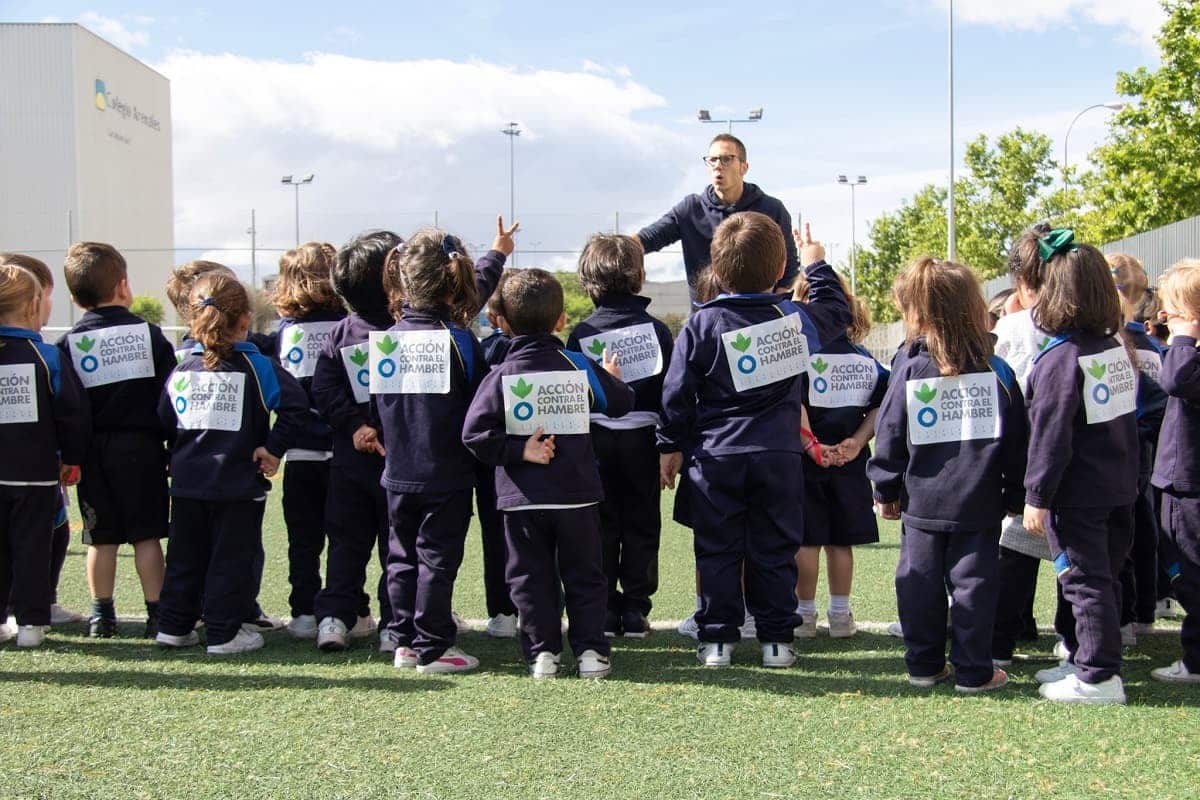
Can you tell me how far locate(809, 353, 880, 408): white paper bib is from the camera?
211 inches

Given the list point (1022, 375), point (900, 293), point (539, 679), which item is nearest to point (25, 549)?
point (539, 679)

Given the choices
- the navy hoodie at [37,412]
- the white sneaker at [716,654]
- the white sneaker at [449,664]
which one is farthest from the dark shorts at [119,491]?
the white sneaker at [716,654]

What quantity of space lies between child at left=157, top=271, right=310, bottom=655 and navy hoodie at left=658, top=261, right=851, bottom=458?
176 centimetres

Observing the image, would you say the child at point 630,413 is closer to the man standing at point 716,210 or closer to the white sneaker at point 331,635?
the man standing at point 716,210

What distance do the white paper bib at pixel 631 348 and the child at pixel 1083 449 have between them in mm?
1698

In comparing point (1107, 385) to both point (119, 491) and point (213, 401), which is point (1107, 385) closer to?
point (213, 401)

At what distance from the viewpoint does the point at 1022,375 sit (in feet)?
16.0

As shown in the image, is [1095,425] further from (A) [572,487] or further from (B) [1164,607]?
(B) [1164,607]

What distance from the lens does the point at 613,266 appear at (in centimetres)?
516

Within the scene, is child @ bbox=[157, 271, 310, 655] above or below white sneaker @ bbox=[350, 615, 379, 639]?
above

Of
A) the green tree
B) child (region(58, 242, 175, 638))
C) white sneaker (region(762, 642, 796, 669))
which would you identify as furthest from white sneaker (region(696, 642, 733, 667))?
the green tree

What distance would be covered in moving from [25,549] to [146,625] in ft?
2.68

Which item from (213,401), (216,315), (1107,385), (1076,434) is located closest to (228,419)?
(213,401)

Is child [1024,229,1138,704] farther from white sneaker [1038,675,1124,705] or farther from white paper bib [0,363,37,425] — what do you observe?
white paper bib [0,363,37,425]
